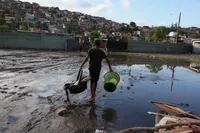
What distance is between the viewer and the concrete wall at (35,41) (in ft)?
111

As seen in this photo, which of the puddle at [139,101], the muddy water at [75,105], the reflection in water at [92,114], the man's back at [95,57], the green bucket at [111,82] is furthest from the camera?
the green bucket at [111,82]

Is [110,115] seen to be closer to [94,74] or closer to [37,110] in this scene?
[94,74]

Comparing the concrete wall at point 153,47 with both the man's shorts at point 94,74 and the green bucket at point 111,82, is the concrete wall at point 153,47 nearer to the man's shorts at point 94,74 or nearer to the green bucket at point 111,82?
the green bucket at point 111,82

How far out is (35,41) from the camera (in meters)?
34.5

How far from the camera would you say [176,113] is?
596cm

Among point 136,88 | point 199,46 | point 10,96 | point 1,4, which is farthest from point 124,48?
point 1,4

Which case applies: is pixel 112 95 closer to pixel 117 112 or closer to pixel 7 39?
pixel 117 112

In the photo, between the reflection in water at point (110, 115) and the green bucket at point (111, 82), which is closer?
the reflection in water at point (110, 115)

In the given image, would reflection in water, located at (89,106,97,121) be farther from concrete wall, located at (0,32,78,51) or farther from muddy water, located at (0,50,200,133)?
concrete wall, located at (0,32,78,51)

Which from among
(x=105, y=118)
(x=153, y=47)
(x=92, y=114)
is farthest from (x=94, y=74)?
(x=153, y=47)

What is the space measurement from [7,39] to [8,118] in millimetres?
29424

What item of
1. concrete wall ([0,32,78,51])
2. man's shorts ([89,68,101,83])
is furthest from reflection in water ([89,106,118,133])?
concrete wall ([0,32,78,51])

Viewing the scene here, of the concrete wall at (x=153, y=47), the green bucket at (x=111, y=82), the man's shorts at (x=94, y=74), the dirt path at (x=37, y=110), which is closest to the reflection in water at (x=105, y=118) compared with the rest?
the dirt path at (x=37, y=110)

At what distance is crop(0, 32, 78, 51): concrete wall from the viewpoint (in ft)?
111
